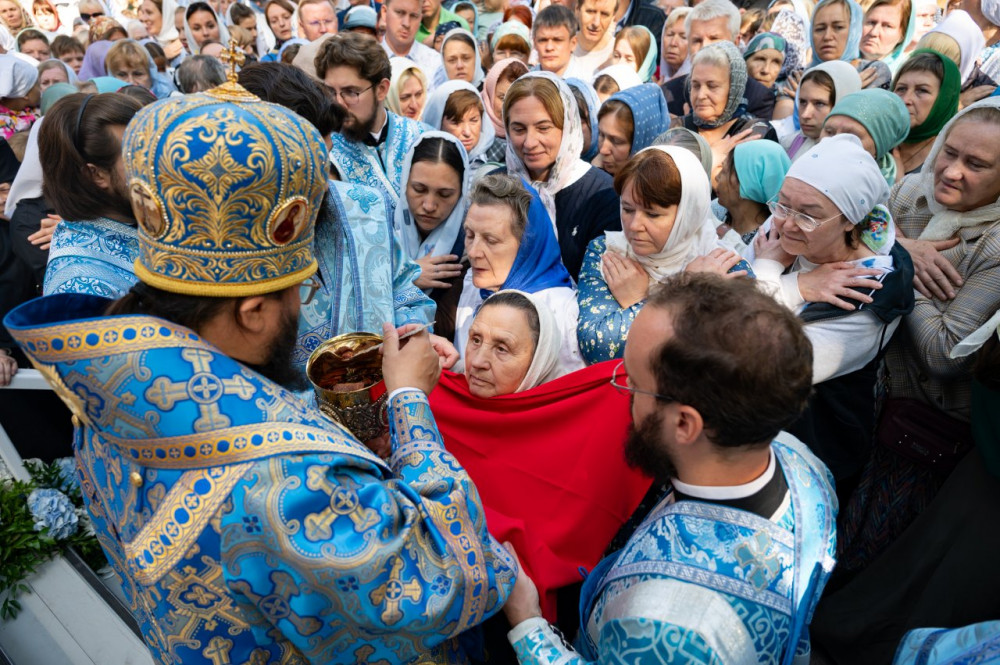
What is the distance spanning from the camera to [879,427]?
3439mm

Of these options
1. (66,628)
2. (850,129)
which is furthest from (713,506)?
(850,129)

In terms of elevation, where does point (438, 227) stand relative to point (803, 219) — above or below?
below

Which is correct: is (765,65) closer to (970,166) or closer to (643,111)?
(643,111)

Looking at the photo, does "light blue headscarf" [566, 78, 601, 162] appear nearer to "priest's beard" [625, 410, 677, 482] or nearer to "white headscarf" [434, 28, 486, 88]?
"white headscarf" [434, 28, 486, 88]

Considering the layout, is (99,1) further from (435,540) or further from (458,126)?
(435,540)

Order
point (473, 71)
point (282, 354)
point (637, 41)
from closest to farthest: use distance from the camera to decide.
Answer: point (282, 354) < point (473, 71) < point (637, 41)

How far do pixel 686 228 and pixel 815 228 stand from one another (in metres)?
0.54

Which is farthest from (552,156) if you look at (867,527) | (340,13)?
(340,13)

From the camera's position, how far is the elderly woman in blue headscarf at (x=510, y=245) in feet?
11.5

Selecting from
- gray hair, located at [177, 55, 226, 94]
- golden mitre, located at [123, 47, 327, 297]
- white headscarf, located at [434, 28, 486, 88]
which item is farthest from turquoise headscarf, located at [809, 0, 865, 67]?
golden mitre, located at [123, 47, 327, 297]

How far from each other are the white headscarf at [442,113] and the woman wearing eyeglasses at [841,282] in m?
2.72

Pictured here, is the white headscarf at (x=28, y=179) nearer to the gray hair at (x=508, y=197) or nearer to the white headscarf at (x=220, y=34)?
the gray hair at (x=508, y=197)

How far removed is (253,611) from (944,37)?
6719mm

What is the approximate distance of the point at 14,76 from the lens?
263 inches
